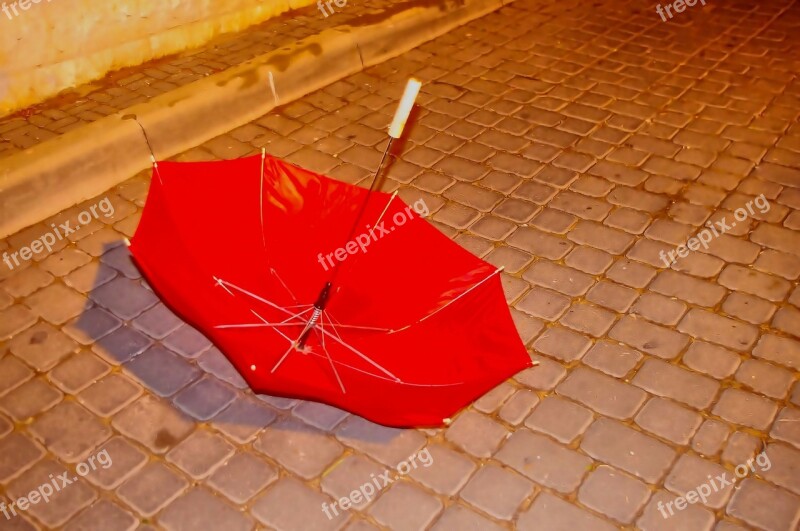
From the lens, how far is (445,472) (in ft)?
10.6

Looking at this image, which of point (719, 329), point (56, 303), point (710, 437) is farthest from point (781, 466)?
point (56, 303)

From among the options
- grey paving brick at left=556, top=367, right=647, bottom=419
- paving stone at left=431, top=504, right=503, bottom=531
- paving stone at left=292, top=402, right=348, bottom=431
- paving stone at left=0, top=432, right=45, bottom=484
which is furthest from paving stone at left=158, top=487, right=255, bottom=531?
grey paving brick at left=556, top=367, right=647, bottom=419

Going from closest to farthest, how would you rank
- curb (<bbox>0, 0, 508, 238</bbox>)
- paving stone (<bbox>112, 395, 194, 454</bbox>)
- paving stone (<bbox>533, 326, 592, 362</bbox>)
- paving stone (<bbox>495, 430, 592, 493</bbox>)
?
1. paving stone (<bbox>495, 430, 592, 493</bbox>)
2. paving stone (<bbox>112, 395, 194, 454</bbox>)
3. paving stone (<bbox>533, 326, 592, 362</bbox>)
4. curb (<bbox>0, 0, 508, 238</bbox>)

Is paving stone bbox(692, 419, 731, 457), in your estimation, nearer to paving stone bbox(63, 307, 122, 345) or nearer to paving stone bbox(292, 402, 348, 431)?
paving stone bbox(292, 402, 348, 431)

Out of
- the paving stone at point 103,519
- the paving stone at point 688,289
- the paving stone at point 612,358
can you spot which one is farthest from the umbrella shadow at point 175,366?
the paving stone at point 688,289

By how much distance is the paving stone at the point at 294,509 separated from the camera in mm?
3018

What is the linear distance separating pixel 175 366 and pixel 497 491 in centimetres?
175

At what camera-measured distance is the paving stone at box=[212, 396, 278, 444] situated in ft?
11.0

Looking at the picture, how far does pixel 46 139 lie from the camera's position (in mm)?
5047

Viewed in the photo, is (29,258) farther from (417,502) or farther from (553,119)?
(553,119)

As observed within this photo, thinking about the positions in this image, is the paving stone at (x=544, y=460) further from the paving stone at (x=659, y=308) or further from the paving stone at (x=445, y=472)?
the paving stone at (x=659, y=308)

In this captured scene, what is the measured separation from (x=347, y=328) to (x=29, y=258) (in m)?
2.44

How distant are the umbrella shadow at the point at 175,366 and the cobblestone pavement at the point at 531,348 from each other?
0.01 m

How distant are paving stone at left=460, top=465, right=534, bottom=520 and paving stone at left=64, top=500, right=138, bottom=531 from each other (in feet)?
4.76
